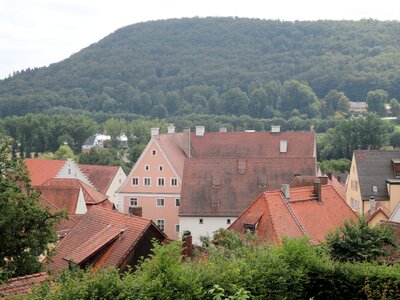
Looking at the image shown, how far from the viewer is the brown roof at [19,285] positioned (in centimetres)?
1391

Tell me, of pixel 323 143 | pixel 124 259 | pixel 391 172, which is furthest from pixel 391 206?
pixel 323 143

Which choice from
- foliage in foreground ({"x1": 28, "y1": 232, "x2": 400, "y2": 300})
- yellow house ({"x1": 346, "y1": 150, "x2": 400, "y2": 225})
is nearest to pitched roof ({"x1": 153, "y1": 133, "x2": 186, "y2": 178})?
yellow house ({"x1": 346, "y1": 150, "x2": 400, "y2": 225})

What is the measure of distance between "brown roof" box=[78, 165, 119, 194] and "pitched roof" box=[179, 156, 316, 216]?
81.8 feet

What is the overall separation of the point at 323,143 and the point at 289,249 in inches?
3387

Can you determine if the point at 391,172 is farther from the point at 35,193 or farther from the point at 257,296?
the point at 257,296

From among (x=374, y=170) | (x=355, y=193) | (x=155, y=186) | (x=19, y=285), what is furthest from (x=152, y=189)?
(x=19, y=285)

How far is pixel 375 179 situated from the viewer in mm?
43156

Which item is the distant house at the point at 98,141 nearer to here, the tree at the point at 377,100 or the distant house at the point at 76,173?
the distant house at the point at 76,173

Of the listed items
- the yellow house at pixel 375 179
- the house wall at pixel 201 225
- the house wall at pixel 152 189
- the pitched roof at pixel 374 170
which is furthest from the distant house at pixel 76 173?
the pitched roof at pixel 374 170

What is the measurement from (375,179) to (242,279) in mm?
30968

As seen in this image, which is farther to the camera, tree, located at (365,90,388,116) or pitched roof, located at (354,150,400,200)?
tree, located at (365,90,388,116)

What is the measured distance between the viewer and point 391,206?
Answer: 4075 centimetres

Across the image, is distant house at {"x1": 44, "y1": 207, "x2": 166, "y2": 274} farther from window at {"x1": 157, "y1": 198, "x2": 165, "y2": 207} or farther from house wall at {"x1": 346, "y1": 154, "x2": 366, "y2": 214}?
house wall at {"x1": 346, "y1": 154, "x2": 366, "y2": 214}

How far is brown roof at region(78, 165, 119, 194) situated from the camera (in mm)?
63312
